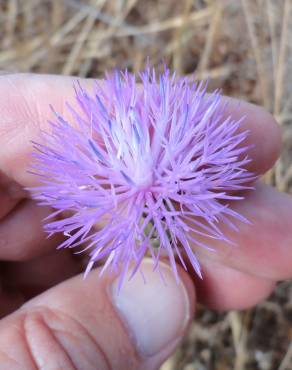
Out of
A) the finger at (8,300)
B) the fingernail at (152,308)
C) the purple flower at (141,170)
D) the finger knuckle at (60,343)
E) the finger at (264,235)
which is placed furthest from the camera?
the finger at (8,300)

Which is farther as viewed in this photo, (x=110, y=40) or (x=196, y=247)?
(x=110, y=40)

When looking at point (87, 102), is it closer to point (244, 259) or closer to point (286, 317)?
point (244, 259)

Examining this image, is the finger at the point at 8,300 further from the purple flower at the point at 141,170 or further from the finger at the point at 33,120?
the purple flower at the point at 141,170

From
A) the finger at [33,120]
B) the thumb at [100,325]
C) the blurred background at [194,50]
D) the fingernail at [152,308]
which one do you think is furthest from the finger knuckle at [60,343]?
the blurred background at [194,50]

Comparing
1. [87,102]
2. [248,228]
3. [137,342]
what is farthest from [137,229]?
[248,228]

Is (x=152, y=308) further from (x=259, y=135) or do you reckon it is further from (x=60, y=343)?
(x=259, y=135)

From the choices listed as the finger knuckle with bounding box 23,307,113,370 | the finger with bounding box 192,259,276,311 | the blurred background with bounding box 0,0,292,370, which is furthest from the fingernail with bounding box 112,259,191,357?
the blurred background with bounding box 0,0,292,370

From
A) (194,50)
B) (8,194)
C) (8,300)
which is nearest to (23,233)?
(8,194)
